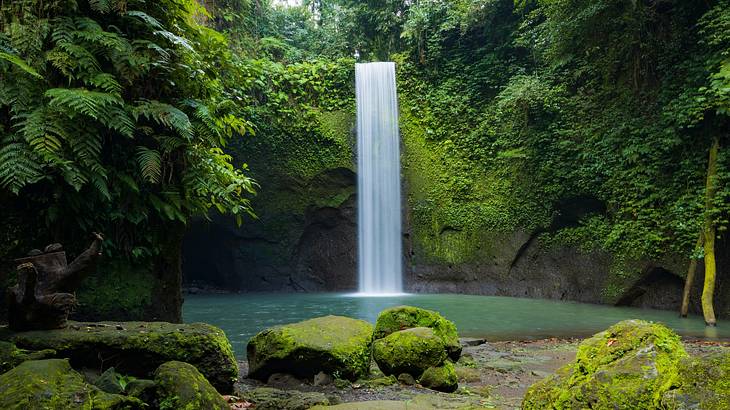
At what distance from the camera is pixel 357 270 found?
17.2 meters

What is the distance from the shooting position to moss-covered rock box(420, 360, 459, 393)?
184 inches

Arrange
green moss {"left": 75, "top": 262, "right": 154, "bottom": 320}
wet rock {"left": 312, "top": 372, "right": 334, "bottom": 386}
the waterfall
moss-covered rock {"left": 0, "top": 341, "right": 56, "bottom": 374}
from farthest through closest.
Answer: the waterfall
wet rock {"left": 312, "top": 372, "right": 334, "bottom": 386}
green moss {"left": 75, "top": 262, "right": 154, "bottom": 320}
moss-covered rock {"left": 0, "top": 341, "right": 56, "bottom": 374}

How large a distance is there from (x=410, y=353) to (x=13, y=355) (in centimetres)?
322

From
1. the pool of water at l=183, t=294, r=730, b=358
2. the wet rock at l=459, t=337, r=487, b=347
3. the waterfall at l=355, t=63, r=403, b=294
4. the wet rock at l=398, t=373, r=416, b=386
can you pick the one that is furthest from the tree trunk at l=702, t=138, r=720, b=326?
the waterfall at l=355, t=63, r=403, b=294

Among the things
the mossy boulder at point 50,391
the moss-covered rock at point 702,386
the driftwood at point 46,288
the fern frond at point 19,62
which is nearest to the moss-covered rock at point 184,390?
the mossy boulder at point 50,391

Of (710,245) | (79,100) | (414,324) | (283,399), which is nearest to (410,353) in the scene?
(414,324)

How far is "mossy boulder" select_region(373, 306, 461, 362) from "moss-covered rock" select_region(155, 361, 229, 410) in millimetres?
2945

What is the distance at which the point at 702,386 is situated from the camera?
6.87 ft

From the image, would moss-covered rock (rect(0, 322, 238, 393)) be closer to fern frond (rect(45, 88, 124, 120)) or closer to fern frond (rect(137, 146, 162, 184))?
fern frond (rect(137, 146, 162, 184))

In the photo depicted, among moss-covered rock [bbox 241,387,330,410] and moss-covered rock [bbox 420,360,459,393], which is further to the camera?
moss-covered rock [bbox 420,360,459,393]

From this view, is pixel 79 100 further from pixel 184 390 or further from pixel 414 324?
pixel 414 324

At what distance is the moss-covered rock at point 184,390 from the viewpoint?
292 cm

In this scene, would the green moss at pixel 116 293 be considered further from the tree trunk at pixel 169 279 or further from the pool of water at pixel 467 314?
→ the pool of water at pixel 467 314

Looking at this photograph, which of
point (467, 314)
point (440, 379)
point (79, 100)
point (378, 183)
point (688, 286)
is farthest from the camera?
point (378, 183)
